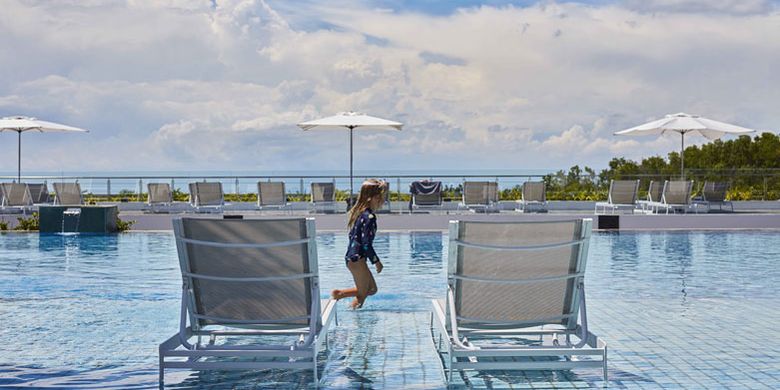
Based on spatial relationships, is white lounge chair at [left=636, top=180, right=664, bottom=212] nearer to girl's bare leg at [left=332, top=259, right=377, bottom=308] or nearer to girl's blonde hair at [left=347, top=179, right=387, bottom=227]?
girl's bare leg at [left=332, top=259, right=377, bottom=308]

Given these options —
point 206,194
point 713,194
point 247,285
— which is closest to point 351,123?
point 206,194

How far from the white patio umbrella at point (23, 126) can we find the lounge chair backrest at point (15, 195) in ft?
5.13

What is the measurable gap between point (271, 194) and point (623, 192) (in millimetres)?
7577

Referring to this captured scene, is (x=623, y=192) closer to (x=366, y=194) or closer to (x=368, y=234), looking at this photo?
(x=368, y=234)

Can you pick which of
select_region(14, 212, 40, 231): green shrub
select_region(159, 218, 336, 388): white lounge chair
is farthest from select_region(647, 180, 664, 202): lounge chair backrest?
select_region(159, 218, 336, 388): white lounge chair

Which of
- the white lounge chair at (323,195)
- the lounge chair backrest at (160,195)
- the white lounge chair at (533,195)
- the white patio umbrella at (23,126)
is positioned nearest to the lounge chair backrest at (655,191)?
the white lounge chair at (533,195)

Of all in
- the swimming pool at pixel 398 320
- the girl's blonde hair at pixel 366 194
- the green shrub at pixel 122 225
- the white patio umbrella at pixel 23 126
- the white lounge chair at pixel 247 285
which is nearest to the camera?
the white lounge chair at pixel 247 285

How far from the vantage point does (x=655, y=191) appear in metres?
18.7

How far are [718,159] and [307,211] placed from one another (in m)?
27.3

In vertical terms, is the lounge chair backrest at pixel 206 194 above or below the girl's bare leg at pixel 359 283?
above

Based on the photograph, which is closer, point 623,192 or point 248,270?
point 248,270

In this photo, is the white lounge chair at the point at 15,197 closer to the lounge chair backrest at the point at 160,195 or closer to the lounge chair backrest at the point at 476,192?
the lounge chair backrest at the point at 160,195

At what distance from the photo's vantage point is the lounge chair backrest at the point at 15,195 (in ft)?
57.9

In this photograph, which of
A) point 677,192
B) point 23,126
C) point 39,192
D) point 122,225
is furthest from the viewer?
point 23,126
